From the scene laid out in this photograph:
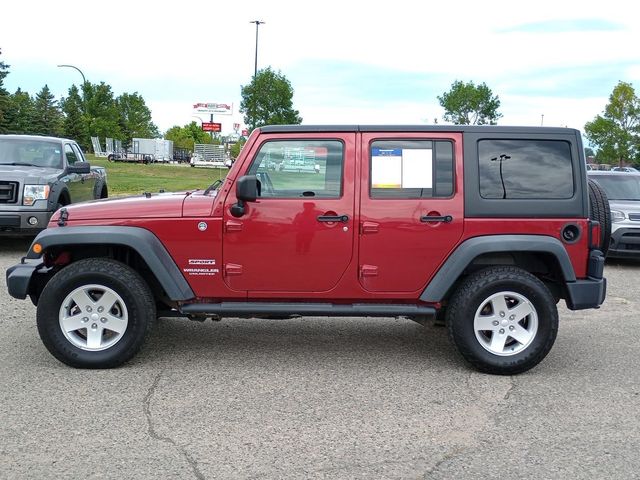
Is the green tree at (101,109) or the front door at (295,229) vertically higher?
the green tree at (101,109)

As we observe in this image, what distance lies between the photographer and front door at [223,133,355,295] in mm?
4914

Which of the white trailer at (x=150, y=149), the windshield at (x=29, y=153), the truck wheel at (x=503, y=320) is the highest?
the white trailer at (x=150, y=149)

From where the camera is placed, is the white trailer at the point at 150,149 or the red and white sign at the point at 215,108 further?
the red and white sign at the point at 215,108

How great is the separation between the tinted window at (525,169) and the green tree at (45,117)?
265ft

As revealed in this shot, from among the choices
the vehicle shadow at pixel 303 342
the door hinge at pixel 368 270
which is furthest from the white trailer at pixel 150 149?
the door hinge at pixel 368 270

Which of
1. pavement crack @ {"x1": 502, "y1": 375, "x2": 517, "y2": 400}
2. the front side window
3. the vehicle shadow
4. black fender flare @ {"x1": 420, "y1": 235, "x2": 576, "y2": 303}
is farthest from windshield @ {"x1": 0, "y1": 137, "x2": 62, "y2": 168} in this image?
pavement crack @ {"x1": 502, "y1": 375, "x2": 517, "y2": 400}

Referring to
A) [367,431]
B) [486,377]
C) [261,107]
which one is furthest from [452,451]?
[261,107]

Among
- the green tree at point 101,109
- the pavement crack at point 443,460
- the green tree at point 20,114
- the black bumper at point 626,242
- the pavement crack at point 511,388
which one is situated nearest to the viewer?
the pavement crack at point 443,460

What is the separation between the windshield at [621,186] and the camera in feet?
38.1

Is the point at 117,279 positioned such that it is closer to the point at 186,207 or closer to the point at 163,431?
the point at 186,207

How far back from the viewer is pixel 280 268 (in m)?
4.95

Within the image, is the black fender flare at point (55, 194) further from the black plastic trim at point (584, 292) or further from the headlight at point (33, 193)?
the black plastic trim at point (584, 292)

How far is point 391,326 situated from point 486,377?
162cm

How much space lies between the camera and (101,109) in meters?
77.1
